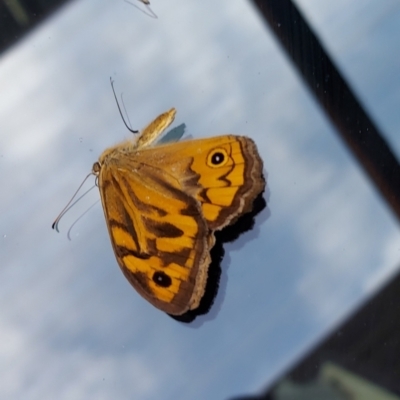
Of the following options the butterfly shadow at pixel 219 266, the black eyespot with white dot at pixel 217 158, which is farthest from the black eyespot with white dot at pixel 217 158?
the butterfly shadow at pixel 219 266

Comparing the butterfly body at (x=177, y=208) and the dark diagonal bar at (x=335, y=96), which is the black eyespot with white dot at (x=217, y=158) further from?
the dark diagonal bar at (x=335, y=96)

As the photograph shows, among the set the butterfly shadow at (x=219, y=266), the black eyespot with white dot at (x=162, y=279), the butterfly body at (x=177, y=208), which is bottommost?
the butterfly shadow at (x=219, y=266)

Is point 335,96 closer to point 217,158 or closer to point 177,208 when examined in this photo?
point 217,158

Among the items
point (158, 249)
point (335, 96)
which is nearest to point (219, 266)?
point (158, 249)

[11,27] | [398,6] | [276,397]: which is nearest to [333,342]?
[276,397]

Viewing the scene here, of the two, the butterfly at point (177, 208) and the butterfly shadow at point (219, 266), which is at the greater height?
the butterfly at point (177, 208)

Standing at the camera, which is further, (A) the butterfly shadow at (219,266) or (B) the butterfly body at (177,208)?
(A) the butterfly shadow at (219,266)
